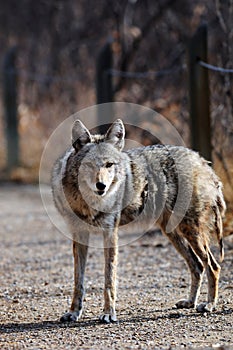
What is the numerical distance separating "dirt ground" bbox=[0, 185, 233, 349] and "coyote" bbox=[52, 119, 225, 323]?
17 centimetres

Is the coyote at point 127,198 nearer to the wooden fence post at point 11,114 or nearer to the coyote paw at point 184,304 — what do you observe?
the coyote paw at point 184,304

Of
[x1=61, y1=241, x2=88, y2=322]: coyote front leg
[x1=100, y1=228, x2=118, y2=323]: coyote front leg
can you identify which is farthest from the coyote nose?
[x1=61, y1=241, x2=88, y2=322]: coyote front leg

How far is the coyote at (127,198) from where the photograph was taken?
16.3 ft

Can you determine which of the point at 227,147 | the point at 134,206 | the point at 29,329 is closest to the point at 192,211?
the point at 134,206

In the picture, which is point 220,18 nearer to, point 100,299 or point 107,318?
point 100,299

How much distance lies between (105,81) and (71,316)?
5734 millimetres

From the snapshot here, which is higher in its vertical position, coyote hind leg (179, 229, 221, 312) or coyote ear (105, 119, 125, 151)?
coyote ear (105, 119, 125, 151)

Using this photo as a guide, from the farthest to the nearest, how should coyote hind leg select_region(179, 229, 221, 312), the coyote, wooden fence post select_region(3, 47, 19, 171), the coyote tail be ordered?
wooden fence post select_region(3, 47, 19, 171) < the coyote tail < coyote hind leg select_region(179, 229, 221, 312) < the coyote

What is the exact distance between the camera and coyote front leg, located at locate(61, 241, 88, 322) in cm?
487

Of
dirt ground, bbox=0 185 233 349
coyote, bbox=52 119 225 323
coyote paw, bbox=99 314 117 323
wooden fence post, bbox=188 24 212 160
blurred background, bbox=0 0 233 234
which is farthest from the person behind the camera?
blurred background, bbox=0 0 233 234

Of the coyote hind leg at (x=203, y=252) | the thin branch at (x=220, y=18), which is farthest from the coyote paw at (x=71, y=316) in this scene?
the thin branch at (x=220, y=18)

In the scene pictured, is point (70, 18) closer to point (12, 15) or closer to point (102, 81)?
point (12, 15)

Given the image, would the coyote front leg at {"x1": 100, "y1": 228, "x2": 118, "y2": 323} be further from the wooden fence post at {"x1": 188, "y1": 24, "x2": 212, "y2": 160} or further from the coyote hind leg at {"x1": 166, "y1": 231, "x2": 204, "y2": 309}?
the wooden fence post at {"x1": 188, "y1": 24, "x2": 212, "y2": 160}

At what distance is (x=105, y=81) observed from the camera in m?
10.2
